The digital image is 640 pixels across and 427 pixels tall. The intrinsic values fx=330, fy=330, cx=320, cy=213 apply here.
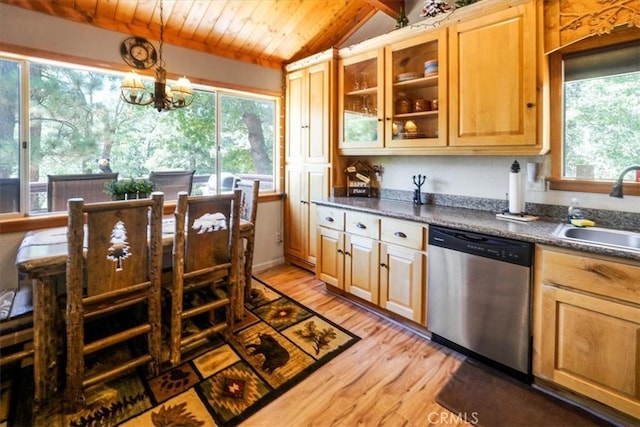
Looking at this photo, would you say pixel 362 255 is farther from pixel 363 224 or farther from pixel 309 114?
pixel 309 114

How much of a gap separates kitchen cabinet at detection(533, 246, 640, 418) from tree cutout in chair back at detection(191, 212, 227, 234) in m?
1.91

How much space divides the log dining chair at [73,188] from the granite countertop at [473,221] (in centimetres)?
187

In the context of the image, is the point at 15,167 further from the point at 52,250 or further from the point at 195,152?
the point at 195,152

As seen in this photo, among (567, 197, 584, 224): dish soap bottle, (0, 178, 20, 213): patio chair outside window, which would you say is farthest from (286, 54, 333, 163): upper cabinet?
(0, 178, 20, 213): patio chair outside window

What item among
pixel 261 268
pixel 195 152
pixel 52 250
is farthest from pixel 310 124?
pixel 52 250

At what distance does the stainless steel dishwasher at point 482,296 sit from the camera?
6.26ft

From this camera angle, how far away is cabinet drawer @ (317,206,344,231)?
9.90 ft

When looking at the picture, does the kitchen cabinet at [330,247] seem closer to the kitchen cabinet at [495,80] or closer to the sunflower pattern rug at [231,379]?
the sunflower pattern rug at [231,379]

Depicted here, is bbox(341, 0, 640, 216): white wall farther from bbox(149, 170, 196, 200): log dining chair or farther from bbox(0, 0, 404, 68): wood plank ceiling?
bbox(149, 170, 196, 200): log dining chair

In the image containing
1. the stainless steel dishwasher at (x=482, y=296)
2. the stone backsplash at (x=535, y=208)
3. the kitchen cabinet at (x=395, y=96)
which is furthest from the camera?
the kitchen cabinet at (x=395, y=96)

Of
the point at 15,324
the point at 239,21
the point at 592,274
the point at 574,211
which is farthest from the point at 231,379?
the point at 239,21

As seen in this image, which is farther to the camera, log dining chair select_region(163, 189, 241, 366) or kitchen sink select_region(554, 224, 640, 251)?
log dining chair select_region(163, 189, 241, 366)

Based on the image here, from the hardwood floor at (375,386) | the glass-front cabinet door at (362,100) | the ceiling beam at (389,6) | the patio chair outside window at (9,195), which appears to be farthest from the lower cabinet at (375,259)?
the patio chair outside window at (9,195)

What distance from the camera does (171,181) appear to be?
312 centimetres
